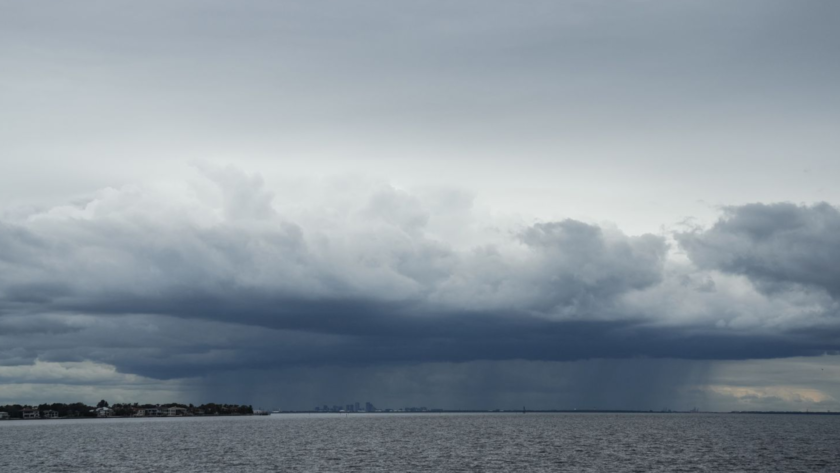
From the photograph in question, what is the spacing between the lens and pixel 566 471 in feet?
412

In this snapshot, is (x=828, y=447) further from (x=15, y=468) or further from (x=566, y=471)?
(x=15, y=468)

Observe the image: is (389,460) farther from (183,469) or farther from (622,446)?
(622,446)

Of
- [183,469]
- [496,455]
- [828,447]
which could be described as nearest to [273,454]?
[183,469]

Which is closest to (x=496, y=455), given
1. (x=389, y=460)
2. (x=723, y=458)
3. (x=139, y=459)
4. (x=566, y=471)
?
(x=389, y=460)

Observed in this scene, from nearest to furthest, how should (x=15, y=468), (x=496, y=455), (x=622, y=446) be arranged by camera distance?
1. (x=15, y=468)
2. (x=496, y=455)
3. (x=622, y=446)

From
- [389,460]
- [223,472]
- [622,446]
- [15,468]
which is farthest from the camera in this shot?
[622,446]

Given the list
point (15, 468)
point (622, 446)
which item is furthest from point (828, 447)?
point (15, 468)

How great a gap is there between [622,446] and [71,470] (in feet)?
427

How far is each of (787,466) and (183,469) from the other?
10805 cm

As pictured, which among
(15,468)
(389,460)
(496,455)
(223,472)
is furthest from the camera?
(496,455)

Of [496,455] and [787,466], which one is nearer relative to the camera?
[787,466]

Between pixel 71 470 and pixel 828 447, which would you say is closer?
pixel 71 470

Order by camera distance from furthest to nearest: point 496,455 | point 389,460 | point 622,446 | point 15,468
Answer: point 622,446 < point 496,455 < point 389,460 < point 15,468

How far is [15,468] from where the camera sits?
13312 cm
